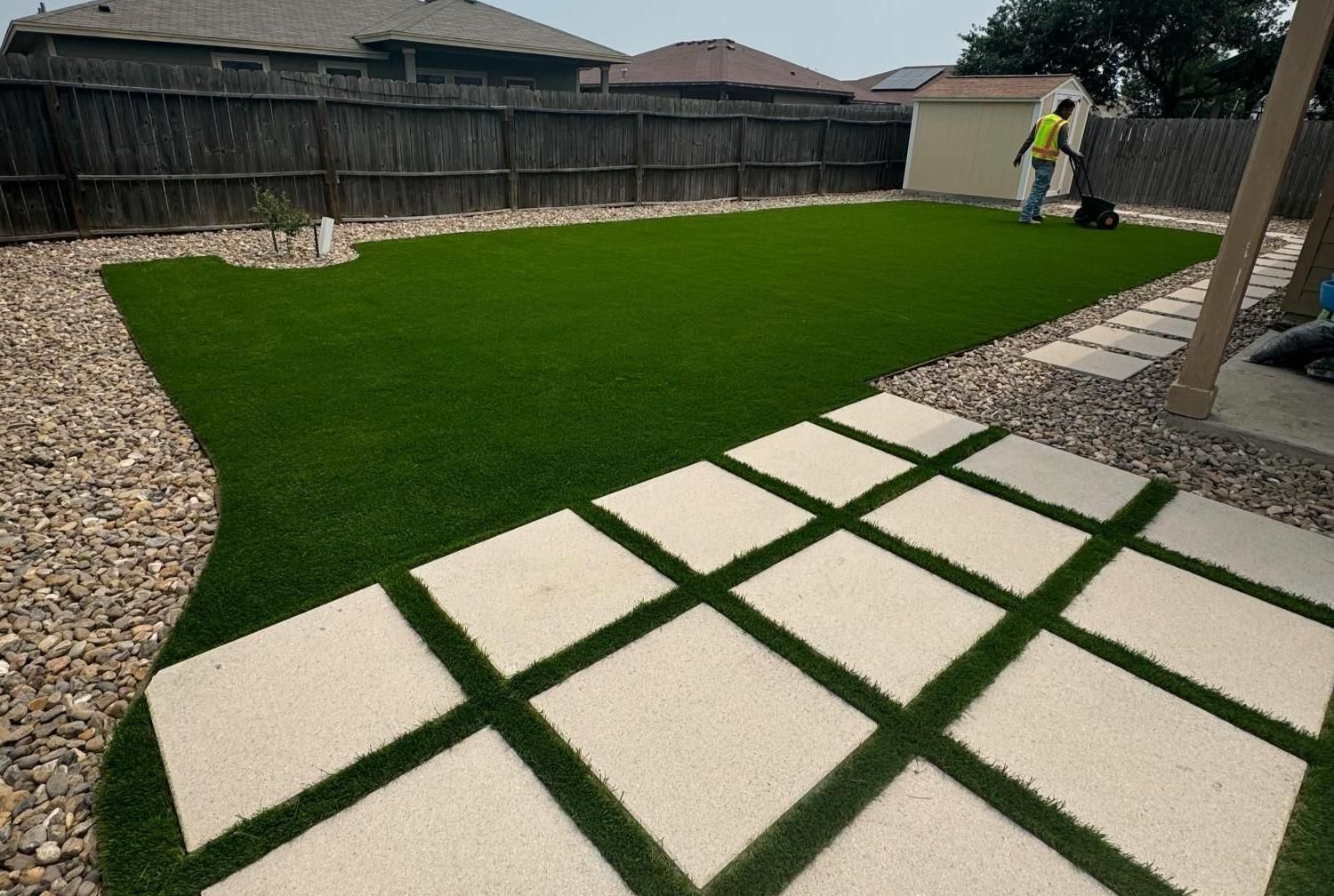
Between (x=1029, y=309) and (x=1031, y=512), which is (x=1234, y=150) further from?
(x=1031, y=512)

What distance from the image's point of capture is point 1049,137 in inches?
369

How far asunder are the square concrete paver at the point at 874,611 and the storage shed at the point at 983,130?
40.9ft

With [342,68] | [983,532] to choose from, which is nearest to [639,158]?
[342,68]

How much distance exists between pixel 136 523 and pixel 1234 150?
15.7 m

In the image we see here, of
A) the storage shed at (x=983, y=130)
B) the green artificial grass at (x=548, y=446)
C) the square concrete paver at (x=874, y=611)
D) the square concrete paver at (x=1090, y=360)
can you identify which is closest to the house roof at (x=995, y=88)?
the storage shed at (x=983, y=130)

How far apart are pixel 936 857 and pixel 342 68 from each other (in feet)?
53.9

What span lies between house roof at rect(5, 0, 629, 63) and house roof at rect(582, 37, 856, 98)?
459 centimetres

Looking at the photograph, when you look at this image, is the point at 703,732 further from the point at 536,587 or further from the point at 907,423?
the point at 907,423

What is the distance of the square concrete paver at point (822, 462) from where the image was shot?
2625 millimetres

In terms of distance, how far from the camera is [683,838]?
1305 mm

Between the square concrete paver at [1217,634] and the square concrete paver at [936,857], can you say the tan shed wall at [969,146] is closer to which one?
the square concrete paver at [1217,634]

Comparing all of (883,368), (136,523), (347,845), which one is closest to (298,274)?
(136,523)

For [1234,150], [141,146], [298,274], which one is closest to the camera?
[298,274]

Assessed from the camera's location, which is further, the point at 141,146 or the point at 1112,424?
the point at 141,146
